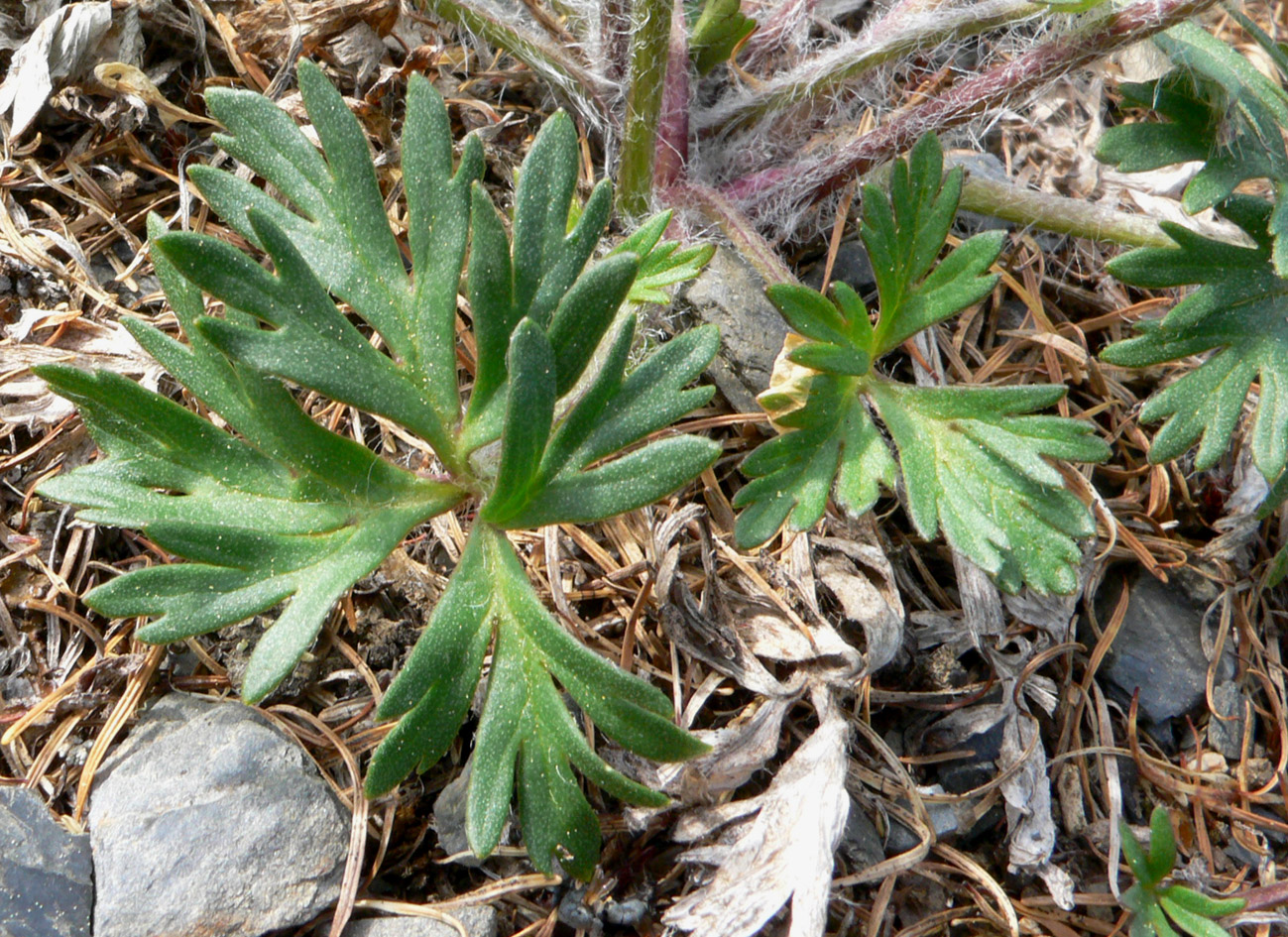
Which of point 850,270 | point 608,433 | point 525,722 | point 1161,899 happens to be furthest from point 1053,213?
point 525,722

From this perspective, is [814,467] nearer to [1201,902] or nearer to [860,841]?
[860,841]

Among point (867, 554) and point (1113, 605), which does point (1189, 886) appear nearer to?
point (1113, 605)

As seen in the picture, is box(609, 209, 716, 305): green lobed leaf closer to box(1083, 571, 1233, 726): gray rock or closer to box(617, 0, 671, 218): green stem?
box(617, 0, 671, 218): green stem

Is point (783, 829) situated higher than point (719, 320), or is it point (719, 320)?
point (719, 320)

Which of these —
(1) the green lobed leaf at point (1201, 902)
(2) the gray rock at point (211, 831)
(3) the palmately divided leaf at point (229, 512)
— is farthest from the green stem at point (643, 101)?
(1) the green lobed leaf at point (1201, 902)

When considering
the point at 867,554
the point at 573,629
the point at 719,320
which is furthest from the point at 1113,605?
the point at 573,629

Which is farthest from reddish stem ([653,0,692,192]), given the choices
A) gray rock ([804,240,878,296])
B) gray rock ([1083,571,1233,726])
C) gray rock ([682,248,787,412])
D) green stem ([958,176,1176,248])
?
gray rock ([1083,571,1233,726])
